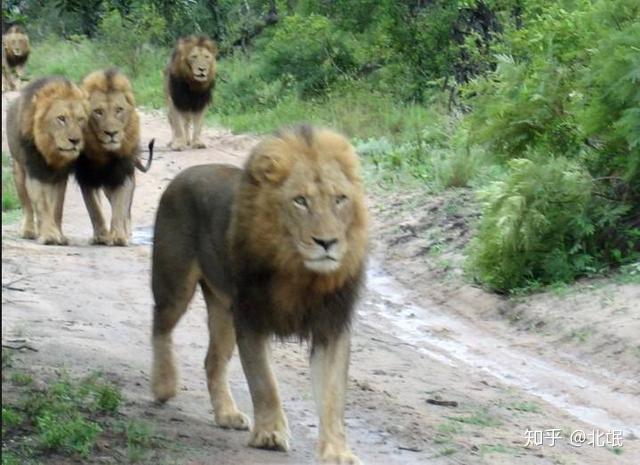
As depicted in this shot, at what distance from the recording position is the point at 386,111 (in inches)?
826

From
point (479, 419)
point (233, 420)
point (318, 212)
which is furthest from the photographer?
point (479, 419)

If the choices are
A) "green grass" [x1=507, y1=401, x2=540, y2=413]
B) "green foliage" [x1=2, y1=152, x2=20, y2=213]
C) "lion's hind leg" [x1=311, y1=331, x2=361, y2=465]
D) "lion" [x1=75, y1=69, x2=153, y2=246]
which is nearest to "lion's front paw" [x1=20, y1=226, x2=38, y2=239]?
"lion" [x1=75, y1=69, x2=153, y2=246]

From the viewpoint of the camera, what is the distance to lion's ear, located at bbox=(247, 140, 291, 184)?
585 centimetres

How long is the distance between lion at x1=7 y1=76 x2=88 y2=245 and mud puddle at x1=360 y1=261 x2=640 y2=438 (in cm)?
305

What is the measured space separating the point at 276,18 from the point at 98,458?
2427cm

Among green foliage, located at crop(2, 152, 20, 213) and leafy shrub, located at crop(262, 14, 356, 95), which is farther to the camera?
leafy shrub, located at crop(262, 14, 356, 95)

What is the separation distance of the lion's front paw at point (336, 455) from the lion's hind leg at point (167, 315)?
51.6 inches

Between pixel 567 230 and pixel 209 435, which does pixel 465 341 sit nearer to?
pixel 567 230

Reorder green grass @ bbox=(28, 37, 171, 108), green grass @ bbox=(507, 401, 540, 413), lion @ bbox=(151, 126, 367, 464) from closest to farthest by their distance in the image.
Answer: lion @ bbox=(151, 126, 367, 464) → green grass @ bbox=(507, 401, 540, 413) → green grass @ bbox=(28, 37, 171, 108)

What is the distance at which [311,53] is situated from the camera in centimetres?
2441

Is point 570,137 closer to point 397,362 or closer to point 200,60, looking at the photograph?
point 397,362

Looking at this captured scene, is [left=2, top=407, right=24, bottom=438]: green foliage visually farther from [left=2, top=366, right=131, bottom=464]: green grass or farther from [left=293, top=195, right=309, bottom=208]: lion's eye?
[left=293, top=195, right=309, bottom=208]: lion's eye

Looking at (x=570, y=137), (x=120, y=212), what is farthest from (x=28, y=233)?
(x=570, y=137)

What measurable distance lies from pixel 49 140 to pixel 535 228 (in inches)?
177
